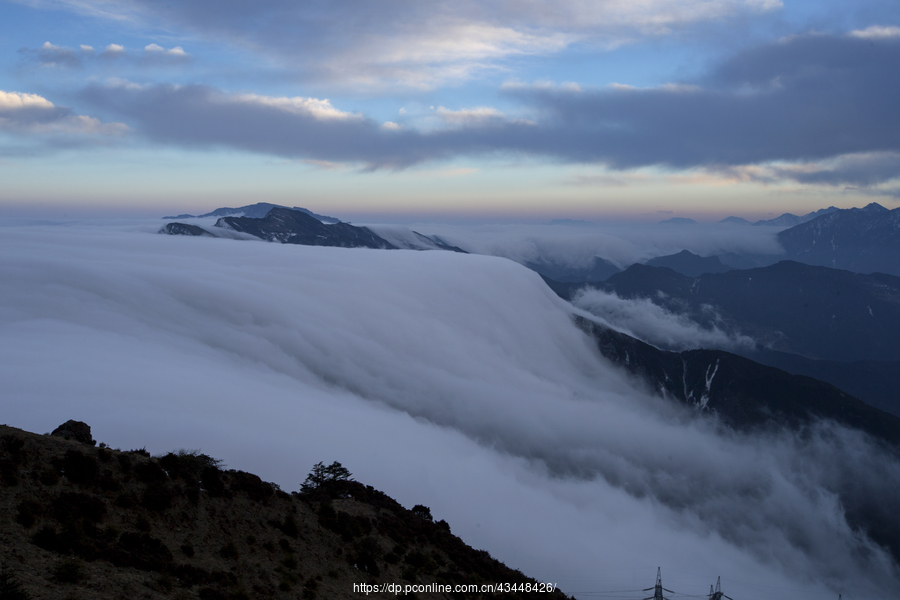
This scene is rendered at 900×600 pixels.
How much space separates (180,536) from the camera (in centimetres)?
2502

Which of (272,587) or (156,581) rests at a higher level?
(156,581)

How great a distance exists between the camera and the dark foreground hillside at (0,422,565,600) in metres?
19.3

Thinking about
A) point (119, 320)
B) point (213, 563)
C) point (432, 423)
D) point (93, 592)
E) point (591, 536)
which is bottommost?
point (591, 536)

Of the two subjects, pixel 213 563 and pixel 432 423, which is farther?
pixel 432 423

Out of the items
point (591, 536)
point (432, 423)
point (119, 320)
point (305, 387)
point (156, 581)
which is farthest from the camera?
point (432, 423)

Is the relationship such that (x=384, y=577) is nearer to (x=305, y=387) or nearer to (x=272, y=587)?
(x=272, y=587)

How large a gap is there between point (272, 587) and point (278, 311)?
129 m

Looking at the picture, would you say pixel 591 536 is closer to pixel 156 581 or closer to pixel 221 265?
pixel 156 581

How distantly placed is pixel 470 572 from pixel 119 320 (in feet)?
327

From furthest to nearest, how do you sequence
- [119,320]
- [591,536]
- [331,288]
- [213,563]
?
[331,288], [591,536], [119,320], [213,563]

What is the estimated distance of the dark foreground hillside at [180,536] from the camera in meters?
19.3

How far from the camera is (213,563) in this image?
80.0ft

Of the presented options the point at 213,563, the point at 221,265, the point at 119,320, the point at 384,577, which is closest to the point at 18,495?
the point at 213,563

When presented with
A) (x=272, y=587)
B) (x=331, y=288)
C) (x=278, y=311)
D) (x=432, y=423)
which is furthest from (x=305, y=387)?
(x=272, y=587)
